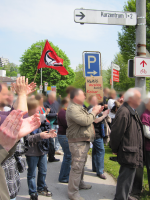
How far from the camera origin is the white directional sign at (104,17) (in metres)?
4.36

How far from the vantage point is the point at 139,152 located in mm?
3186

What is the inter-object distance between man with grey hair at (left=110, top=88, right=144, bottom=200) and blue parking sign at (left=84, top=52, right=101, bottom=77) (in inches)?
54.0

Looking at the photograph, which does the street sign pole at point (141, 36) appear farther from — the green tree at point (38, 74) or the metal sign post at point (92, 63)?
the green tree at point (38, 74)

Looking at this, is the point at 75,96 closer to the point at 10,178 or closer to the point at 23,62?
the point at 10,178

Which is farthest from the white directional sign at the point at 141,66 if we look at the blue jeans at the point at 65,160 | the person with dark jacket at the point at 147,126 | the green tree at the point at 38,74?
the green tree at the point at 38,74

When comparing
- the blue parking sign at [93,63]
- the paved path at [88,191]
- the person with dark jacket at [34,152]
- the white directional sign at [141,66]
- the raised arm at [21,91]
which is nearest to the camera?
the raised arm at [21,91]

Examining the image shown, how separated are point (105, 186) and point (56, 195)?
1.05m

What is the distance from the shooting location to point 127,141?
123 inches

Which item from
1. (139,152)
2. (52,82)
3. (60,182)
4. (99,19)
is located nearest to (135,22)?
(99,19)

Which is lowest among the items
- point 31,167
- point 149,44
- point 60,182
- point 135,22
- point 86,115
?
point 60,182

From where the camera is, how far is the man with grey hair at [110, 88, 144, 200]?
10.2ft

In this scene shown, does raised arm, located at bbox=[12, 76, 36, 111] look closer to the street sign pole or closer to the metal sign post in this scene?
the metal sign post

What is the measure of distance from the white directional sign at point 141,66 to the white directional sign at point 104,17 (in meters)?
0.85

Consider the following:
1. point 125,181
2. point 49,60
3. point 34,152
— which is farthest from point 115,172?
point 49,60
